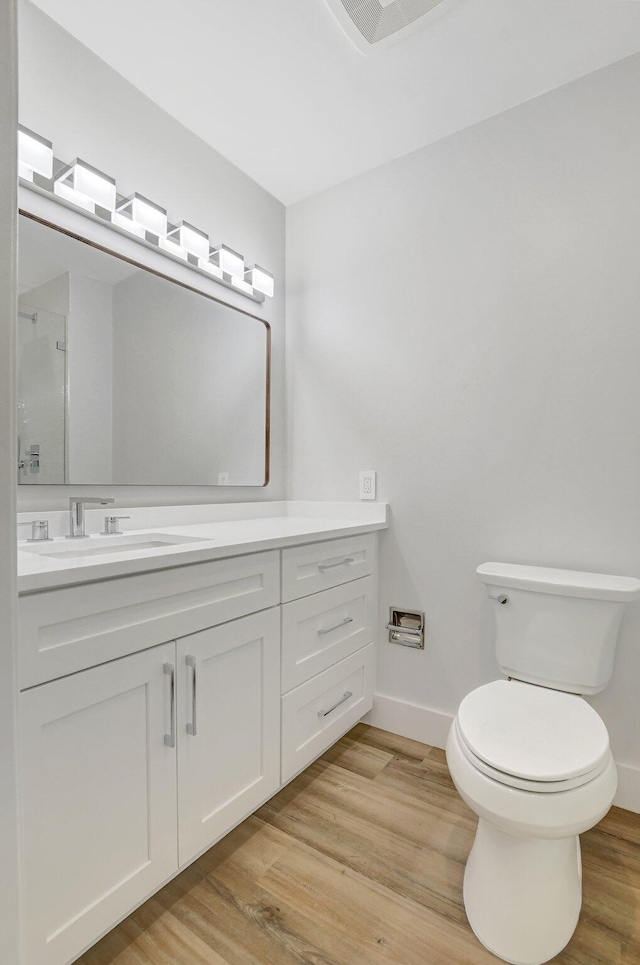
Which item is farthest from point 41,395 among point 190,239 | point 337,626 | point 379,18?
point 379,18

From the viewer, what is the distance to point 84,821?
0.96 meters

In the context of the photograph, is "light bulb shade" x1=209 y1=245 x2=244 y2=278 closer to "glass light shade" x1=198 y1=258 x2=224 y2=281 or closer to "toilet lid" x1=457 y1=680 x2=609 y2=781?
"glass light shade" x1=198 y1=258 x2=224 y2=281

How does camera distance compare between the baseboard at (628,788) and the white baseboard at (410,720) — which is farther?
the white baseboard at (410,720)


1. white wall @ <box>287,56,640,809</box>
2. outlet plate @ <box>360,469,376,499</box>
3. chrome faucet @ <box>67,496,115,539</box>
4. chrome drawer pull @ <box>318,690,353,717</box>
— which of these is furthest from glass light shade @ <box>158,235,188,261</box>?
chrome drawer pull @ <box>318,690,353,717</box>

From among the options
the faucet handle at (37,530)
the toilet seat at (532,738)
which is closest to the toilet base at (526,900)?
the toilet seat at (532,738)

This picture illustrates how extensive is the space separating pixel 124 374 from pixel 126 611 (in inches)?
35.7

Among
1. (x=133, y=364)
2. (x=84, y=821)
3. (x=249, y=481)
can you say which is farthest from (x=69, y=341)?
(x=84, y=821)

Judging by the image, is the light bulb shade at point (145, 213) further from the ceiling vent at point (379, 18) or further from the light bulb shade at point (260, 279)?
the ceiling vent at point (379, 18)

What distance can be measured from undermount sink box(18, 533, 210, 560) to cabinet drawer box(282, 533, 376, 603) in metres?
0.30

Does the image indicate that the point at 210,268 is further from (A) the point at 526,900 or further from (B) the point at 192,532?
(A) the point at 526,900

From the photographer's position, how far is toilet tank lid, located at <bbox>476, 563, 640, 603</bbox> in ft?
4.66

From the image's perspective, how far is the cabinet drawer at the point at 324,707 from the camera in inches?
60.4

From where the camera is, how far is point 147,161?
1729mm

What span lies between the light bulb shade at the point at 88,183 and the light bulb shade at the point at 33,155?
0.16 feet
